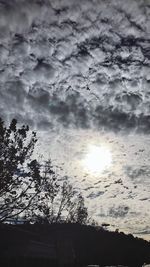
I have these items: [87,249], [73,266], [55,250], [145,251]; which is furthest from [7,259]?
[145,251]

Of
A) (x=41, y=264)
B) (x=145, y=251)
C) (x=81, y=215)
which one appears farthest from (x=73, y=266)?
(x=81, y=215)

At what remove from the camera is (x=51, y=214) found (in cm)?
4516

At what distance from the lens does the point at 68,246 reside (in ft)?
81.7

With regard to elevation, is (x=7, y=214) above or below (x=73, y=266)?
above

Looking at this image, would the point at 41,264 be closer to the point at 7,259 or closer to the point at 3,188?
the point at 7,259

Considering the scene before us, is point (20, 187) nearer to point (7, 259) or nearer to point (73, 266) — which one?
point (7, 259)

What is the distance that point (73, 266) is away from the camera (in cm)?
2088

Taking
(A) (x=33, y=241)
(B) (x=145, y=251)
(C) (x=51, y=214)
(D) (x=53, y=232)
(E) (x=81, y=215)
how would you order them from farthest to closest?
(E) (x=81, y=215)
(C) (x=51, y=214)
(B) (x=145, y=251)
(D) (x=53, y=232)
(A) (x=33, y=241)

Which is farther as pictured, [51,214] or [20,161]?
[51,214]

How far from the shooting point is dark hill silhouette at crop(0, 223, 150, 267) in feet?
70.8

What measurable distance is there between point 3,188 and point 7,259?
4215mm

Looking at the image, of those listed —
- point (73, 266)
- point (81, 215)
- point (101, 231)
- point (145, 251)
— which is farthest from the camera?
point (81, 215)

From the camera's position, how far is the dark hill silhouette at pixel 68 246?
21569mm

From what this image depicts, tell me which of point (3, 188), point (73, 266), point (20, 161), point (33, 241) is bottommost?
point (73, 266)
